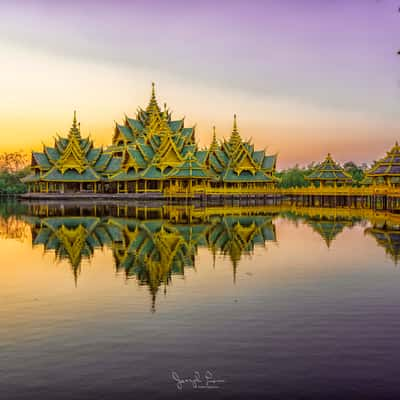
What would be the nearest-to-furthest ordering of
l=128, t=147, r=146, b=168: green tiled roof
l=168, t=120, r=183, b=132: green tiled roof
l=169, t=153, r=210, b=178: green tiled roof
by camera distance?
l=169, t=153, r=210, b=178: green tiled roof < l=128, t=147, r=146, b=168: green tiled roof < l=168, t=120, r=183, b=132: green tiled roof

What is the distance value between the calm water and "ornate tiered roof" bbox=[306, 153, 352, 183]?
47.7 m

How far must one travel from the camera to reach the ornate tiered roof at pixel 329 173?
65188 millimetres

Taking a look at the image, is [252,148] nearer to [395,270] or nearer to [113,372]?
[395,270]

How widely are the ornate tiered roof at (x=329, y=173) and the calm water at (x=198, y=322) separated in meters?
47.7

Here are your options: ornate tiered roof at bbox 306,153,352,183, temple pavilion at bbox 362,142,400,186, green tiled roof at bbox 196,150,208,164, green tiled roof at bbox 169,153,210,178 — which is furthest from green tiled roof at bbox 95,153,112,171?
temple pavilion at bbox 362,142,400,186

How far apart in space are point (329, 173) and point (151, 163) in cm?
2414

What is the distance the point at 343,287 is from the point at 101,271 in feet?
21.8

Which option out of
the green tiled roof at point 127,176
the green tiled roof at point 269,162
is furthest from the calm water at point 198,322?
the green tiled roof at point 269,162

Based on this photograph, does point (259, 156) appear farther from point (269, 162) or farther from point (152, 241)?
point (152, 241)

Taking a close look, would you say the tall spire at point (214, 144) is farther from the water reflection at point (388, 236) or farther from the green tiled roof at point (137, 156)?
the water reflection at point (388, 236)

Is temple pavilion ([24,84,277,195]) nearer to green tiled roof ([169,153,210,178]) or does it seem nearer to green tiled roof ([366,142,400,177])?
green tiled roof ([169,153,210,178])

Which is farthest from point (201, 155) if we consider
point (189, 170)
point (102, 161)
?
point (102, 161)

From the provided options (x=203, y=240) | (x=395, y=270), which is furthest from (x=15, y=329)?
(x=203, y=240)

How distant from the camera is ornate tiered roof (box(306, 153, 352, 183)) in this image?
65.2m
